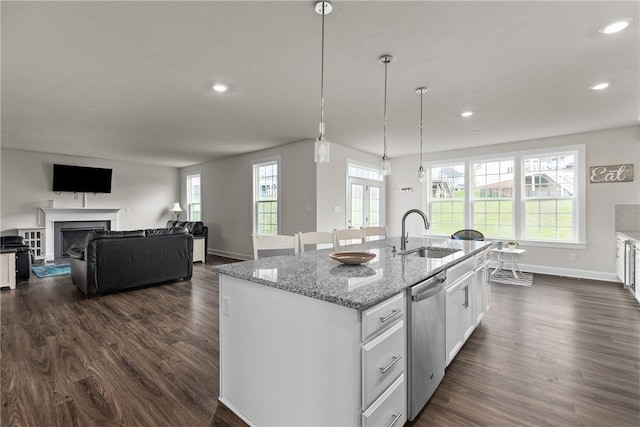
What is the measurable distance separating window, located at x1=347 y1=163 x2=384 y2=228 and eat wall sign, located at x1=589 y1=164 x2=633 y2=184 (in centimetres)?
383

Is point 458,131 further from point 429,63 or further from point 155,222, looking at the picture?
point 155,222

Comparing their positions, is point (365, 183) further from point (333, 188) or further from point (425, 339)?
point (425, 339)

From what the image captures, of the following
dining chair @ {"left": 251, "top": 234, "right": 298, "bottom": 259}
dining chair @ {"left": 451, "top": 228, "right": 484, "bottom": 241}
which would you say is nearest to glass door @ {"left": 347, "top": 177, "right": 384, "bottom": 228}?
dining chair @ {"left": 451, "top": 228, "right": 484, "bottom": 241}

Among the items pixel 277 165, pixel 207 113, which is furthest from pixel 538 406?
pixel 277 165

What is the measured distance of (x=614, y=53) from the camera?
2562 mm

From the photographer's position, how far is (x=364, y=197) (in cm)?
675

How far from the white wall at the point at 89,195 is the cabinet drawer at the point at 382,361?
8.75m

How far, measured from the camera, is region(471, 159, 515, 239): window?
19.5 feet

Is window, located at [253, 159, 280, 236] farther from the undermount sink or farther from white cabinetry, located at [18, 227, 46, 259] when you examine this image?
white cabinetry, located at [18, 227, 46, 259]

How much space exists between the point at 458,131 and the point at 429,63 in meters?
2.66

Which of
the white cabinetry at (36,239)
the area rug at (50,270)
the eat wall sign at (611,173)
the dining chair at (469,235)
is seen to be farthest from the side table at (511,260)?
the white cabinetry at (36,239)

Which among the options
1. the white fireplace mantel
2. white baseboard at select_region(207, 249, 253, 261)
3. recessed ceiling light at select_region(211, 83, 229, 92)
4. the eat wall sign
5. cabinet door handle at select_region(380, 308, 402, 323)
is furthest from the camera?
white baseboard at select_region(207, 249, 253, 261)

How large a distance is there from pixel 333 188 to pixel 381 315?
15.1 ft

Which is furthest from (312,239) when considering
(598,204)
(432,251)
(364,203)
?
(598,204)
